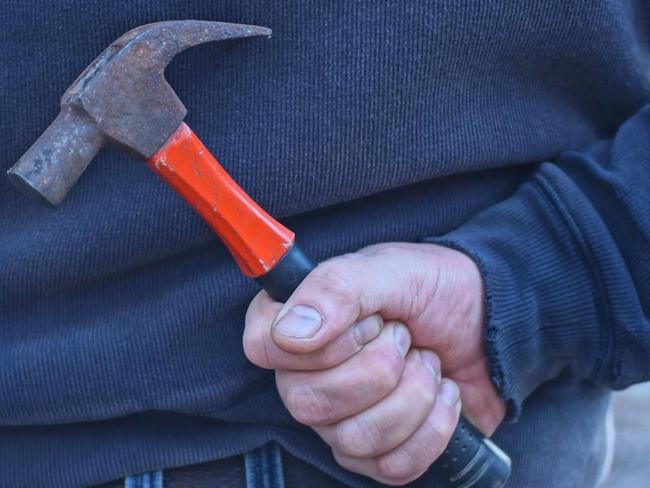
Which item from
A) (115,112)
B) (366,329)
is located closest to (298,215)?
(366,329)

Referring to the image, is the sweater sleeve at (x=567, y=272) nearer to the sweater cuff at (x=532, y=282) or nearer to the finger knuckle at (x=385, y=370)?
the sweater cuff at (x=532, y=282)

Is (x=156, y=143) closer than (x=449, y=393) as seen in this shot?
Yes

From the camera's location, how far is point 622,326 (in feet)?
3.47

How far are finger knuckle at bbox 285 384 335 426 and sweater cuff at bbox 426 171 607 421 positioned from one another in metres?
0.23

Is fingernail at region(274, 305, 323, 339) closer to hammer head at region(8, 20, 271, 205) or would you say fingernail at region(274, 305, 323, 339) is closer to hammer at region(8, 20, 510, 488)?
hammer at region(8, 20, 510, 488)

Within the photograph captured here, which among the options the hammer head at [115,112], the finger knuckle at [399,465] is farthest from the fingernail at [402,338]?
the hammer head at [115,112]

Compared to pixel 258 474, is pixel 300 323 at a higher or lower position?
higher

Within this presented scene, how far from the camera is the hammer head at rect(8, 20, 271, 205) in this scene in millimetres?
763

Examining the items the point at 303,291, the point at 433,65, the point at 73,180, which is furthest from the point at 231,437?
the point at 433,65

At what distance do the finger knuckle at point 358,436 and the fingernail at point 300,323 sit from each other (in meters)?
0.15

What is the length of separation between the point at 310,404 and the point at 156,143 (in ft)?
1.03

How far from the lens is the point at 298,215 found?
102 cm

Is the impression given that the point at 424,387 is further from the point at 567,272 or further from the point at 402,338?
the point at 567,272

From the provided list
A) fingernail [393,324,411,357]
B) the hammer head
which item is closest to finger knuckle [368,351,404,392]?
fingernail [393,324,411,357]
